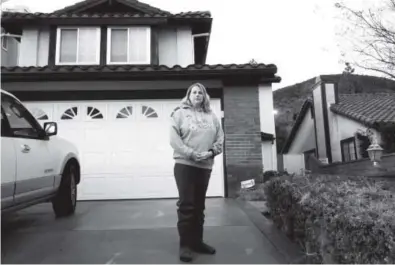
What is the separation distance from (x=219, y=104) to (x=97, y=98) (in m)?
2.84

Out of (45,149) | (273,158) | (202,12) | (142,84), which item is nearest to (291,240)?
(45,149)

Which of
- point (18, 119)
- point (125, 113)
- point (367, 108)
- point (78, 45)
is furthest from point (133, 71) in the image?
point (367, 108)

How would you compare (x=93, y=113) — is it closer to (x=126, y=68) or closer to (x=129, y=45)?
(x=126, y=68)

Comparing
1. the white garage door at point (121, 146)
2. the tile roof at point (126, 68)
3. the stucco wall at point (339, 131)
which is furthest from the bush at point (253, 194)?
the stucco wall at point (339, 131)

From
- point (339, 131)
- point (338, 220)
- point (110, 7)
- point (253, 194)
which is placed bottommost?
point (253, 194)

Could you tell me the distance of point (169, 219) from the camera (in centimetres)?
483

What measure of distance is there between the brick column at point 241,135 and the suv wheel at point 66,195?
11.4ft

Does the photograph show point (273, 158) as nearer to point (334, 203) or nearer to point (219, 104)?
point (219, 104)

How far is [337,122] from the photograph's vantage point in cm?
1517

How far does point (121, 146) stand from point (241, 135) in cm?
272

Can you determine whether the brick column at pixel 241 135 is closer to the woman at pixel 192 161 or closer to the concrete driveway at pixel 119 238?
the concrete driveway at pixel 119 238

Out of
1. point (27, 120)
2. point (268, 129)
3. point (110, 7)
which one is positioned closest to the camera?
point (27, 120)

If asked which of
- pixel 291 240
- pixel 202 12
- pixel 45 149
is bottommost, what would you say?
pixel 291 240

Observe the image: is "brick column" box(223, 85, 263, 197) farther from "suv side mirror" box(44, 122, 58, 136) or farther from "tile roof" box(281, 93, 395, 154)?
"tile roof" box(281, 93, 395, 154)
